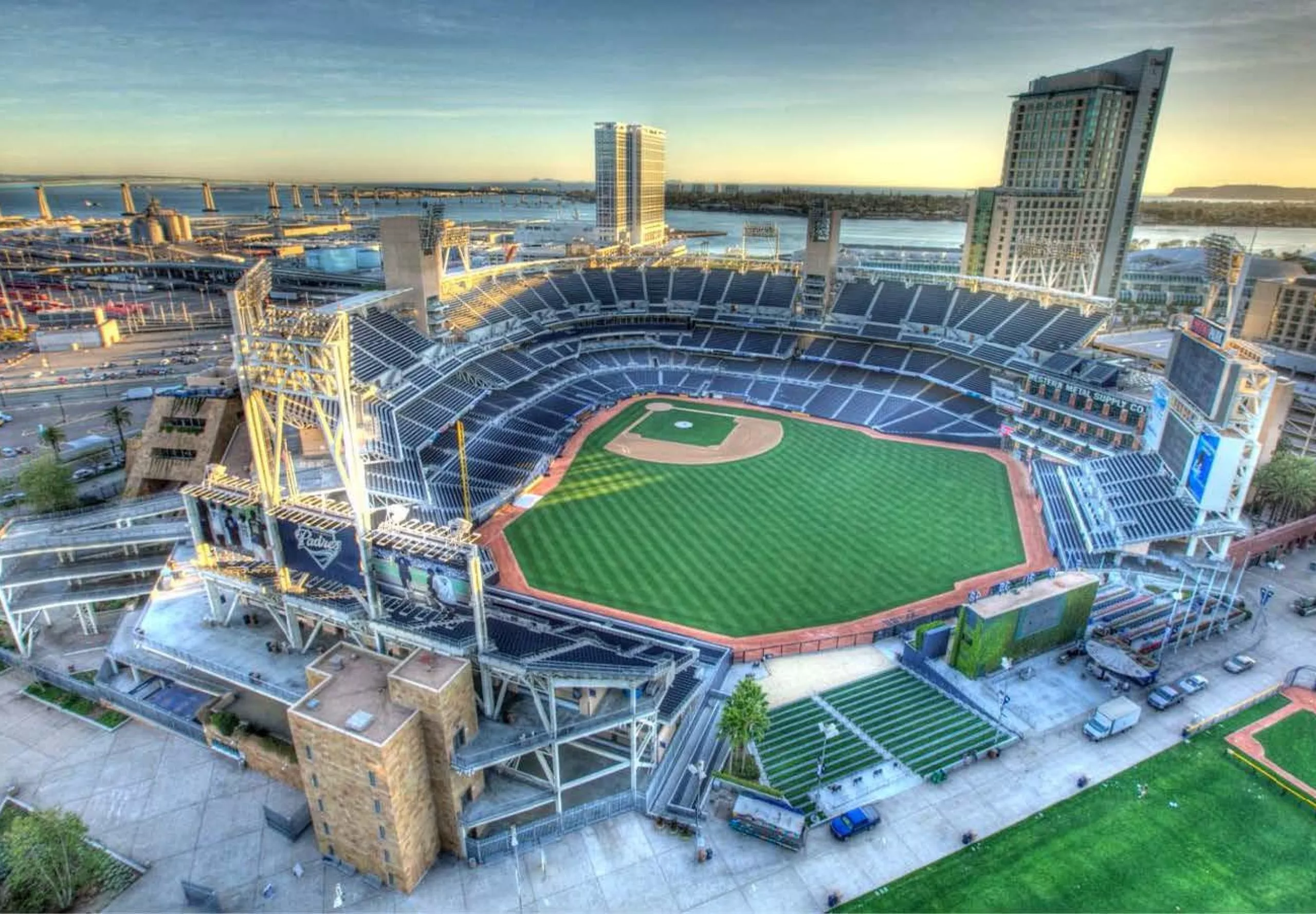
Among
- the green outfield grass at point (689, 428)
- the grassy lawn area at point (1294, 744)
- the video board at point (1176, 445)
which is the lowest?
the grassy lawn area at point (1294, 744)

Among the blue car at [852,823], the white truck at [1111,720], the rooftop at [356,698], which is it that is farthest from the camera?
the white truck at [1111,720]

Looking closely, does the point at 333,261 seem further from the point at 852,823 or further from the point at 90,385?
the point at 852,823

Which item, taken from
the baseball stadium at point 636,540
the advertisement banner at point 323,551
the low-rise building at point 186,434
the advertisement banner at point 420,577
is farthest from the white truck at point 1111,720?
the low-rise building at point 186,434

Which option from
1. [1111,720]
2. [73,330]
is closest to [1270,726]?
[1111,720]

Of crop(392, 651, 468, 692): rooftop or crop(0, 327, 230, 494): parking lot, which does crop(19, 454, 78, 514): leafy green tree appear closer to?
crop(0, 327, 230, 494): parking lot

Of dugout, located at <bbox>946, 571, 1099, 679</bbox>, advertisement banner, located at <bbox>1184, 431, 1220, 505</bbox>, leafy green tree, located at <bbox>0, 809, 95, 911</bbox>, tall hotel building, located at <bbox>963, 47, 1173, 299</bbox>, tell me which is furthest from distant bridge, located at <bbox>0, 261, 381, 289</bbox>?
advertisement banner, located at <bbox>1184, 431, 1220, 505</bbox>

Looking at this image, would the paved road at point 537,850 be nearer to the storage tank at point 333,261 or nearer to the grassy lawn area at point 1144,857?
the grassy lawn area at point 1144,857

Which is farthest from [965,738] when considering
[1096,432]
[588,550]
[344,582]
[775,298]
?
[775,298]
